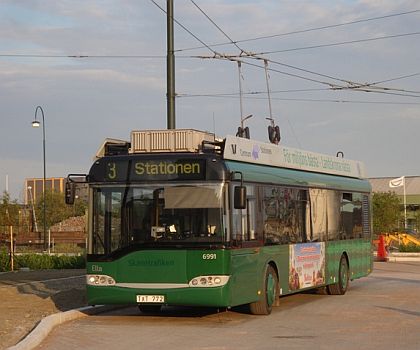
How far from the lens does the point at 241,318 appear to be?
48.4 feet

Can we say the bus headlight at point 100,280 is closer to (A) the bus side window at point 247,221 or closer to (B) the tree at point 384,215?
(A) the bus side window at point 247,221

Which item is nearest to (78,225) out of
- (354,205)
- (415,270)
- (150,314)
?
(415,270)

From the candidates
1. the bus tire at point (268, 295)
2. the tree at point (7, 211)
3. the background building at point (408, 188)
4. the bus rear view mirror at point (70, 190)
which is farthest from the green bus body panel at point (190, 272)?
the background building at point (408, 188)

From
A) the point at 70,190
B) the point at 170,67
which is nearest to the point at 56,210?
the point at 170,67

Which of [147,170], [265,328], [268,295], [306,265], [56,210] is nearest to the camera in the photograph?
[265,328]

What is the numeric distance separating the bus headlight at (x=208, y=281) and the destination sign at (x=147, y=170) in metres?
1.59

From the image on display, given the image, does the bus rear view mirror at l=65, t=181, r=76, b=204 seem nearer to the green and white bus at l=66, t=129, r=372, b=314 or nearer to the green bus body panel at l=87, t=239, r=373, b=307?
the green and white bus at l=66, t=129, r=372, b=314

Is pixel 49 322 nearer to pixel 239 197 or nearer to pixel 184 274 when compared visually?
pixel 184 274

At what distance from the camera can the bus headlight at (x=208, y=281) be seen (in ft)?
44.3

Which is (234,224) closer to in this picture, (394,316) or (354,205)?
(394,316)

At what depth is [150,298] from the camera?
13812 millimetres

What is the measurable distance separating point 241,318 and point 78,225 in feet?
193

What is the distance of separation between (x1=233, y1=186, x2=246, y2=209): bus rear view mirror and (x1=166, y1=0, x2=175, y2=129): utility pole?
586cm

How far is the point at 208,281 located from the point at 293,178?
14.4 ft
